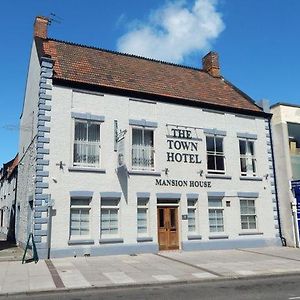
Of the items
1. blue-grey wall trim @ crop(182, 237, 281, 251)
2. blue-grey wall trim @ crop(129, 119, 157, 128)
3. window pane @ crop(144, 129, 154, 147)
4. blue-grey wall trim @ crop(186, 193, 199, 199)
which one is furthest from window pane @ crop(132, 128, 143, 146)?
blue-grey wall trim @ crop(182, 237, 281, 251)

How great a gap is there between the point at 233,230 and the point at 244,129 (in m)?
6.03

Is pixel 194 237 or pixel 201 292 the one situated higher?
pixel 194 237

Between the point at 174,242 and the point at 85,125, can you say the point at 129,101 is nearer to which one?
the point at 85,125

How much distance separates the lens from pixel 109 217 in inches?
732

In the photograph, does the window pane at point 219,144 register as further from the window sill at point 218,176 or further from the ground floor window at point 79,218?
the ground floor window at point 79,218

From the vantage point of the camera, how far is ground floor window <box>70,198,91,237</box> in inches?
700

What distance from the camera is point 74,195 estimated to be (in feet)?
58.2

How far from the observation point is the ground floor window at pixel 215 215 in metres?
20.9

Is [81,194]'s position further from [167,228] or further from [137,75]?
[137,75]

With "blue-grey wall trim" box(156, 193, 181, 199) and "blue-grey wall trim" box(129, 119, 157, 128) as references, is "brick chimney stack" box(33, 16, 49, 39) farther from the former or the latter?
"blue-grey wall trim" box(156, 193, 181, 199)

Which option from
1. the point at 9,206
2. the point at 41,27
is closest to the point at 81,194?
the point at 41,27

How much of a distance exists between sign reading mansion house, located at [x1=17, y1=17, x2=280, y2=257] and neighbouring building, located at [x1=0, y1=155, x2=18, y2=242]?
5.36 metres

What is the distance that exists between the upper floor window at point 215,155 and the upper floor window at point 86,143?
21.1 ft

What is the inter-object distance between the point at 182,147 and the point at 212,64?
28.3 feet
